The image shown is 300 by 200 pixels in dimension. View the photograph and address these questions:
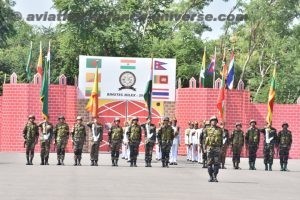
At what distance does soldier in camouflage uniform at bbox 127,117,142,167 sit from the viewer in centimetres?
3291

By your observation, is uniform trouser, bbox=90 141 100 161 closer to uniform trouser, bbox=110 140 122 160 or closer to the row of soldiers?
the row of soldiers

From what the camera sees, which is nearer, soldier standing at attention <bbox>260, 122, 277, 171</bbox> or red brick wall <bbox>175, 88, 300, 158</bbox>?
soldier standing at attention <bbox>260, 122, 277, 171</bbox>

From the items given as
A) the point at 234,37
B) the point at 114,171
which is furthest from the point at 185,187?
the point at 234,37

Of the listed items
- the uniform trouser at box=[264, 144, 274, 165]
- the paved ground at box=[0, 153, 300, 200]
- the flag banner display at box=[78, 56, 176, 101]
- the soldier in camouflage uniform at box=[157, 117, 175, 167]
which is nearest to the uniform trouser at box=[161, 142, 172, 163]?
the soldier in camouflage uniform at box=[157, 117, 175, 167]

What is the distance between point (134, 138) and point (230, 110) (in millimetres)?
13561

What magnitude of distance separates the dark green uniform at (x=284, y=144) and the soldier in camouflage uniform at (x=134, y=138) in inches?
204

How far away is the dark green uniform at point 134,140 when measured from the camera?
32.9 m

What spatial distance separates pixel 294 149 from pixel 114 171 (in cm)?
1923

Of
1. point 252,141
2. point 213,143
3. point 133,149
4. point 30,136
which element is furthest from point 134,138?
point 213,143

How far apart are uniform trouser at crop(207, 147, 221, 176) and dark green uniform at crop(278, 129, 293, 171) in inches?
368

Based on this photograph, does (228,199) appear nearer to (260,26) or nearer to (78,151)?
(78,151)

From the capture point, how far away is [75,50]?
61.7m

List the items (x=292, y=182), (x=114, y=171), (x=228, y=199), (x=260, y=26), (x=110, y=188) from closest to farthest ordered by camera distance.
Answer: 1. (x=228, y=199)
2. (x=110, y=188)
3. (x=292, y=182)
4. (x=114, y=171)
5. (x=260, y=26)

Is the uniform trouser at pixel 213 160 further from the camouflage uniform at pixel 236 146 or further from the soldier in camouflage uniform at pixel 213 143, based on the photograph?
the camouflage uniform at pixel 236 146
